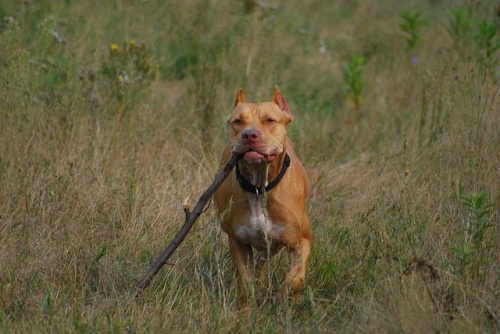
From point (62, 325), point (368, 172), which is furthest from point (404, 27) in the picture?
point (62, 325)

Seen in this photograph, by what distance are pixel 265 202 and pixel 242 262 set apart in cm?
54

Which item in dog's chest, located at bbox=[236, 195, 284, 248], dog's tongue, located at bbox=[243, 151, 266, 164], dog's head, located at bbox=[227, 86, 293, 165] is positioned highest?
dog's head, located at bbox=[227, 86, 293, 165]

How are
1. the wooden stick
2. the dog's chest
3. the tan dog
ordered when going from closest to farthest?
the wooden stick, the tan dog, the dog's chest

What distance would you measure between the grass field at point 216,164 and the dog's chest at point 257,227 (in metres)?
0.20

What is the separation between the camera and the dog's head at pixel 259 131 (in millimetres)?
5289

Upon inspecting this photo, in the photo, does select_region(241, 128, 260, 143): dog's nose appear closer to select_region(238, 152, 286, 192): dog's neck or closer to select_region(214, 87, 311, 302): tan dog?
select_region(214, 87, 311, 302): tan dog

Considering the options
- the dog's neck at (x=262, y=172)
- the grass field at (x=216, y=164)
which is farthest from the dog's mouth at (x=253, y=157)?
the grass field at (x=216, y=164)

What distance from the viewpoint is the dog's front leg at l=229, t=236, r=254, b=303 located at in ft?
18.6

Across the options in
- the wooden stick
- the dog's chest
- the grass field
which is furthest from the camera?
the dog's chest

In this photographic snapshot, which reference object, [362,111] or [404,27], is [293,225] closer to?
[362,111]

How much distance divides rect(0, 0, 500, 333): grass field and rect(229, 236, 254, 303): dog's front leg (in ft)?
0.36

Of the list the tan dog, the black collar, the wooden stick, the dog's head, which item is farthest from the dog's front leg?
the dog's head

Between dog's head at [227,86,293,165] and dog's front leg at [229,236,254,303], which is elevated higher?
dog's head at [227,86,293,165]

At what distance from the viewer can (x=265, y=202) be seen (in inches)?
213
